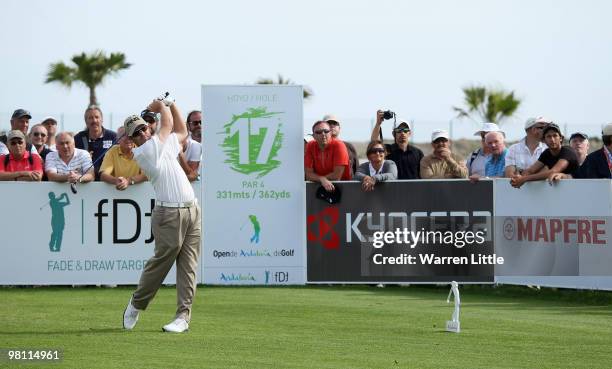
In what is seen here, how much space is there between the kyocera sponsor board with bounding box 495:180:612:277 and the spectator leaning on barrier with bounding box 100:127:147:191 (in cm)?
482

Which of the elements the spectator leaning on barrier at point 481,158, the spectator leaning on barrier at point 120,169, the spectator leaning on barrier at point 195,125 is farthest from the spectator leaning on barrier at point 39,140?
the spectator leaning on barrier at point 481,158

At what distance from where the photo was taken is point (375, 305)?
15453mm

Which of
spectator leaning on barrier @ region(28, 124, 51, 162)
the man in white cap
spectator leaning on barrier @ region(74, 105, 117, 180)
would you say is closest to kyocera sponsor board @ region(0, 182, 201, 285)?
spectator leaning on barrier @ region(74, 105, 117, 180)

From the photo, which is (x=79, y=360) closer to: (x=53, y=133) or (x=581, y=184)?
(x=581, y=184)

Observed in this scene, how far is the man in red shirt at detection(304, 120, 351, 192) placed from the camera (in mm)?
17359

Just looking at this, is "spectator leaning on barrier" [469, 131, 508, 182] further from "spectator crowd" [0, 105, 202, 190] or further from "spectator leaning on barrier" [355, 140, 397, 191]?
"spectator crowd" [0, 105, 202, 190]

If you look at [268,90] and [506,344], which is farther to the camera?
[268,90]

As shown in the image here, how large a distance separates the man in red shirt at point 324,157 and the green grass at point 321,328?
5.24 feet

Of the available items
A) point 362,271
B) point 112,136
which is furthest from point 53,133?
point 362,271

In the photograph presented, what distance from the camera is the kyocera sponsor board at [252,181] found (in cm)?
1672

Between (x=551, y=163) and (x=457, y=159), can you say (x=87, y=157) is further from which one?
(x=551, y=163)

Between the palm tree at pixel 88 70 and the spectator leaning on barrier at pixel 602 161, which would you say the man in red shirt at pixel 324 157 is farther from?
the palm tree at pixel 88 70

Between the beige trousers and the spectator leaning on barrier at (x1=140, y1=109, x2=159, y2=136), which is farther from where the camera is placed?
the spectator leaning on barrier at (x1=140, y1=109, x2=159, y2=136)

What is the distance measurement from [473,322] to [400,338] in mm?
1607
